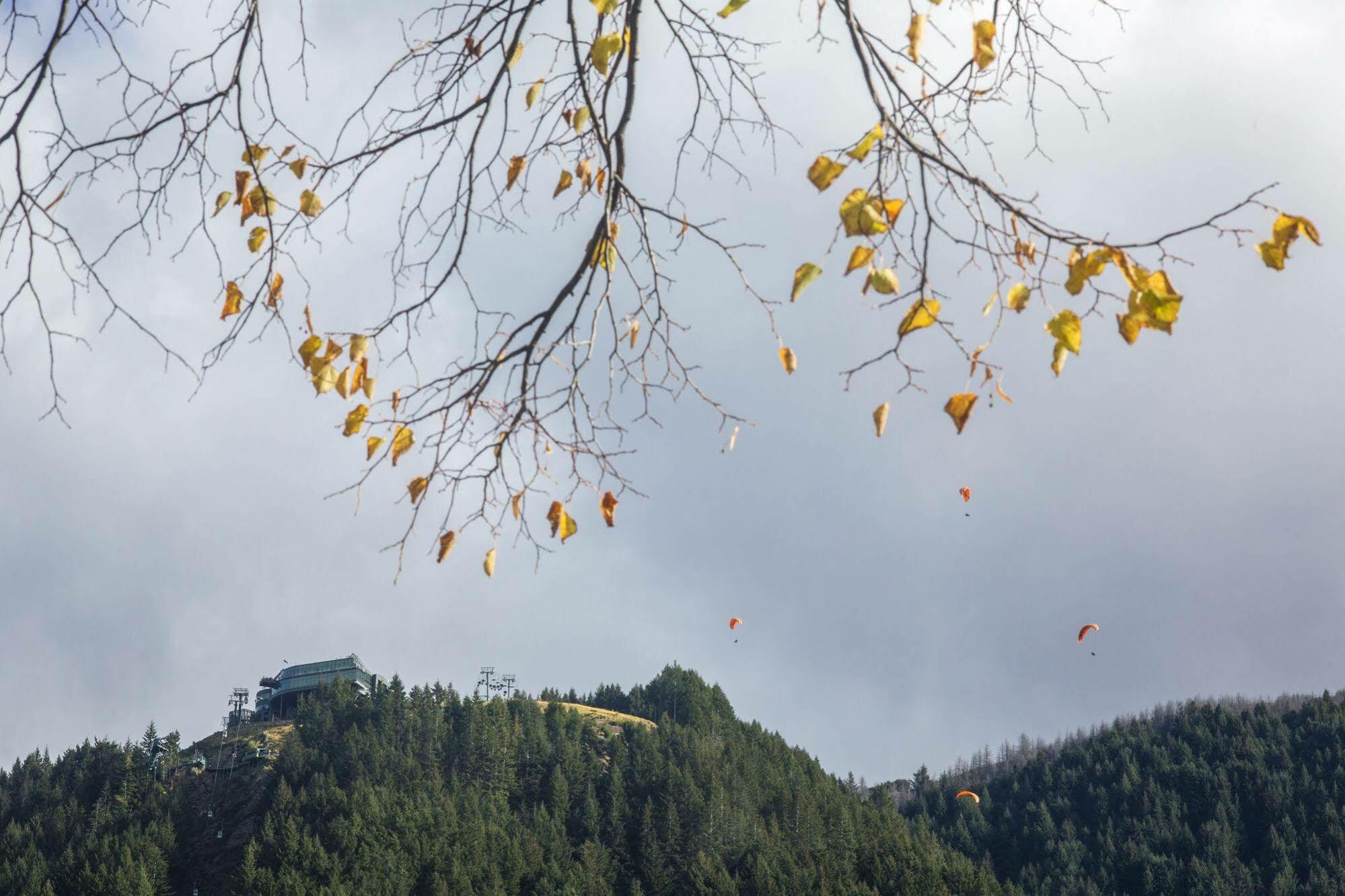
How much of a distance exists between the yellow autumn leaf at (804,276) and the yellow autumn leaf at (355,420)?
1341 mm

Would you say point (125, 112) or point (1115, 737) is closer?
point (125, 112)

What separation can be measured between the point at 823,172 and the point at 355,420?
150 cm

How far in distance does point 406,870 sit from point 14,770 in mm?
40638

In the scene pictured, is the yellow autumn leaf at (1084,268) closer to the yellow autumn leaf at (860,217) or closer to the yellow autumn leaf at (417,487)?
the yellow autumn leaf at (860,217)

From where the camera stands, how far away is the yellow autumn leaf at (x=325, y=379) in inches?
127

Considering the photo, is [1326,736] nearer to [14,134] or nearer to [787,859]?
[787,859]

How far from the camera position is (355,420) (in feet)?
11.0

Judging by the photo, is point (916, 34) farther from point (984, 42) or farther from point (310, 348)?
point (310, 348)

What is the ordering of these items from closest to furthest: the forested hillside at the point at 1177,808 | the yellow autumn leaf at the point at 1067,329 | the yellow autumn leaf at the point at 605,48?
the yellow autumn leaf at the point at 1067,329, the yellow autumn leaf at the point at 605,48, the forested hillside at the point at 1177,808

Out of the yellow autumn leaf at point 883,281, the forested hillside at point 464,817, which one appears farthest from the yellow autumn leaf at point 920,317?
the forested hillside at point 464,817

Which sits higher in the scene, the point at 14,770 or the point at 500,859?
the point at 14,770

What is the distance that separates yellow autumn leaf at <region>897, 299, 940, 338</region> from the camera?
8.73ft

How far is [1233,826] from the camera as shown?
86.1 meters

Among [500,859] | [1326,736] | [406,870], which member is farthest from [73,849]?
[1326,736]
